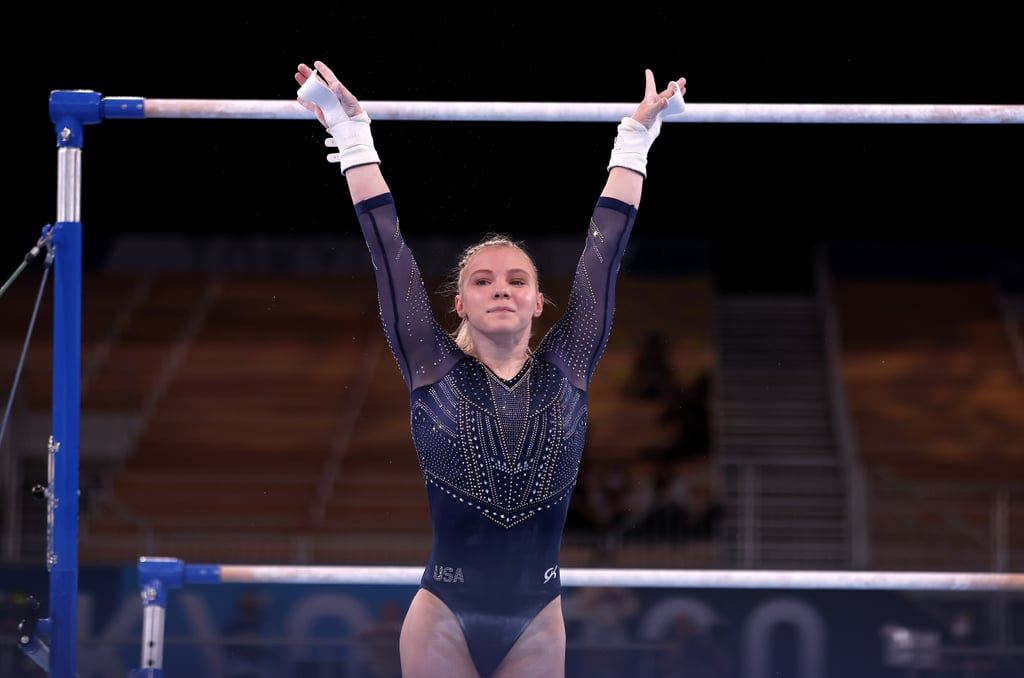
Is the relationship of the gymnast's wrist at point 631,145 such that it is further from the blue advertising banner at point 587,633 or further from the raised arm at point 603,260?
the blue advertising banner at point 587,633

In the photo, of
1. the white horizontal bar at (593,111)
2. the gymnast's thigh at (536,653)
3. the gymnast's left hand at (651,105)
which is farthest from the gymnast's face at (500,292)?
the gymnast's thigh at (536,653)

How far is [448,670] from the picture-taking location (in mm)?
2598

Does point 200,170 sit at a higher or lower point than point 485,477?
higher

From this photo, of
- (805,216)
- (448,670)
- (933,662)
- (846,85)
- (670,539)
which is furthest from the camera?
(805,216)

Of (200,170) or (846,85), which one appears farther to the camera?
(200,170)

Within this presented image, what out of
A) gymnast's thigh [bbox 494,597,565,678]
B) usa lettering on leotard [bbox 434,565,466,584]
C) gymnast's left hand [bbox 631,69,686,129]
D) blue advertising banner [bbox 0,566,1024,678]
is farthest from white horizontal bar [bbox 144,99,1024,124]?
blue advertising banner [bbox 0,566,1024,678]

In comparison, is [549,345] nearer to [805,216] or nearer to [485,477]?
[485,477]

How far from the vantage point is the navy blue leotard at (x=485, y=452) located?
264cm

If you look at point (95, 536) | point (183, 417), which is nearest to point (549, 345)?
point (95, 536)

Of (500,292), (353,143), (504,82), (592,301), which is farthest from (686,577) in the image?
(504,82)

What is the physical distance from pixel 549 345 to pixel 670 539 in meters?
6.70

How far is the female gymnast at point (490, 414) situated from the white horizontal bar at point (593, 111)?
1.27 feet

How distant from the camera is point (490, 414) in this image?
2.72 metres

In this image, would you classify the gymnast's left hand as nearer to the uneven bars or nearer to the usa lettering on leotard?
the uneven bars
